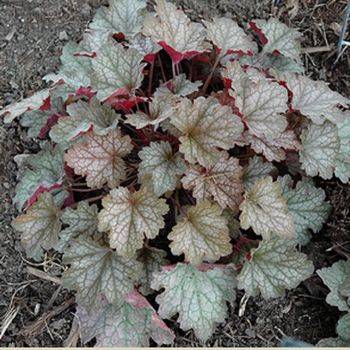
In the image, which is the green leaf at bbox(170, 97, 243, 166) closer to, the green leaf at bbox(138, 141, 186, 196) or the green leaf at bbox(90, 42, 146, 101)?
the green leaf at bbox(138, 141, 186, 196)

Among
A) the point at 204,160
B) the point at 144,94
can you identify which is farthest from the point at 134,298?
the point at 144,94

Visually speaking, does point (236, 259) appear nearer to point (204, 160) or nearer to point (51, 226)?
point (204, 160)

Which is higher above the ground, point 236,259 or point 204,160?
point 204,160

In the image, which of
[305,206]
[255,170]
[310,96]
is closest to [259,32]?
[310,96]

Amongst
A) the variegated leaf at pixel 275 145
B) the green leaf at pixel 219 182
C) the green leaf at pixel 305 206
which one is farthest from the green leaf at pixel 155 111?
the green leaf at pixel 305 206

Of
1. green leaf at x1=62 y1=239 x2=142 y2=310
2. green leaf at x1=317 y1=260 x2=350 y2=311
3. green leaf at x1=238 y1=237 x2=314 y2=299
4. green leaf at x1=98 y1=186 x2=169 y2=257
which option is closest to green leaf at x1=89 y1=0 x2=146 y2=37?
green leaf at x1=98 y1=186 x2=169 y2=257

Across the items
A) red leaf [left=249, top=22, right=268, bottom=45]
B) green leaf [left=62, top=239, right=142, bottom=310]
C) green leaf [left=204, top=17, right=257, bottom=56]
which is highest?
green leaf [left=204, top=17, right=257, bottom=56]

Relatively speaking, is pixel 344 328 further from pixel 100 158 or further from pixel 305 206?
pixel 100 158
